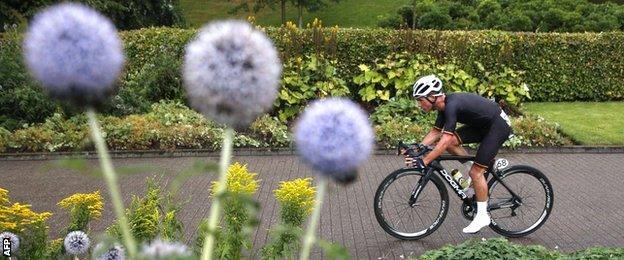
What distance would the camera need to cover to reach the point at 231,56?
0.88 meters

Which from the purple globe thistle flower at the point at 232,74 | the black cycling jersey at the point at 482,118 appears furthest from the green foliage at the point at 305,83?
the purple globe thistle flower at the point at 232,74

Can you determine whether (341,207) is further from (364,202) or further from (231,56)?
(231,56)

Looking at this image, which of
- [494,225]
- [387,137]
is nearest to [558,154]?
[387,137]

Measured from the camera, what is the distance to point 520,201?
7.02 m

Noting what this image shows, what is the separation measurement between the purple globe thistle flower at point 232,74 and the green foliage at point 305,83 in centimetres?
1270

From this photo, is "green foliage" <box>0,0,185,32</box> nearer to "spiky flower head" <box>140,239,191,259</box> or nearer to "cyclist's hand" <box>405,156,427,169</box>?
"cyclist's hand" <box>405,156,427,169</box>

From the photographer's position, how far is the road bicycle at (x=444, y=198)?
6.56m

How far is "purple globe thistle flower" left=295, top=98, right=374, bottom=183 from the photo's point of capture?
0.96 m

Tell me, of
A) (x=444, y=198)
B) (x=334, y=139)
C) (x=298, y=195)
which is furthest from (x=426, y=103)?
(x=334, y=139)

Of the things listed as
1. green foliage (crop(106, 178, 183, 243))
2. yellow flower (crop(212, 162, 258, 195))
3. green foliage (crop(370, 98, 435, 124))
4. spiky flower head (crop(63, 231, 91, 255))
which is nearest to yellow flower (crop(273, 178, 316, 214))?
yellow flower (crop(212, 162, 258, 195))

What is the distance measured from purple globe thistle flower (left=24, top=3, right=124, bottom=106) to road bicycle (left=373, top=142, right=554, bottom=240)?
562cm

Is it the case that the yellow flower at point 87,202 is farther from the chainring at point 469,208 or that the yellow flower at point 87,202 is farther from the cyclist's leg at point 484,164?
the chainring at point 469,208

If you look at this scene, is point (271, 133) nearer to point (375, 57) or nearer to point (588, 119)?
point (375, 57)

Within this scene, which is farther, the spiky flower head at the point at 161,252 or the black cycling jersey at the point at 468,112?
the black cycling jersey at the point at 468,112
